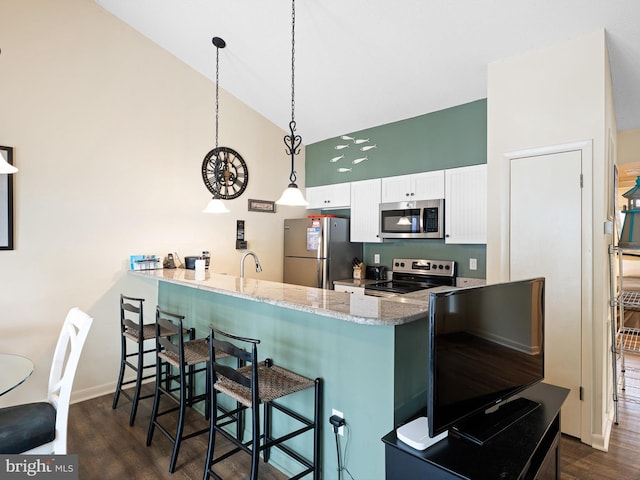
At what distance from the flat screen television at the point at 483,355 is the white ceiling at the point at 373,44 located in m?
1.84

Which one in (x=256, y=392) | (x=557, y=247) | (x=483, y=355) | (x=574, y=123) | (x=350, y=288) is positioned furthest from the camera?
(x=350, y=288)

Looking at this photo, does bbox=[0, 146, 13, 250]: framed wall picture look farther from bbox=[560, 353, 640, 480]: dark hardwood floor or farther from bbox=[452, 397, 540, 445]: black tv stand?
bbox=[560, 353, 640, 480]: dark hardwood floor

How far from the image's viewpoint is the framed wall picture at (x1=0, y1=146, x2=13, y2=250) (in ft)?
9.39

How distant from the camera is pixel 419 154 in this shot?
3998 mm

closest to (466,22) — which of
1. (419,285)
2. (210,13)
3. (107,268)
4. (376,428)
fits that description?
(210,13)

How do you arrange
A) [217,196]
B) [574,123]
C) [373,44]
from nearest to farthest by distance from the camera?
[574,123]
[373,44]
[217,196]

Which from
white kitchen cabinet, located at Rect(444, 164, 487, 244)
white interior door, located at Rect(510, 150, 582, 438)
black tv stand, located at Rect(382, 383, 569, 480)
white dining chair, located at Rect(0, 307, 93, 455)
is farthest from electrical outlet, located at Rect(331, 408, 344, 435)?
white kitchen cabinet, located at Rect(444, 164, 487, 244)

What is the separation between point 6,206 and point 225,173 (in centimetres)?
198

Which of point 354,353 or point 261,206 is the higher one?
point 261,206

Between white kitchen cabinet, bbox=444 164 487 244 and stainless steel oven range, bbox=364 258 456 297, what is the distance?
40 cm

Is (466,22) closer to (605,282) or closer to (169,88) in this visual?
(605,282)

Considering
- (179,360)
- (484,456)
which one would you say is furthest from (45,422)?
(484,456)

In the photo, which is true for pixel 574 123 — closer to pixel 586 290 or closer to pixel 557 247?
pixel 557 247

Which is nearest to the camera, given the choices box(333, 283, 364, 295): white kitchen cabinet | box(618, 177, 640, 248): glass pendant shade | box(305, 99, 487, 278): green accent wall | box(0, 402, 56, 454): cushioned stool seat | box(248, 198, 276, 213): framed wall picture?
box(0, 402, 56, 454): cushioned stool seat
